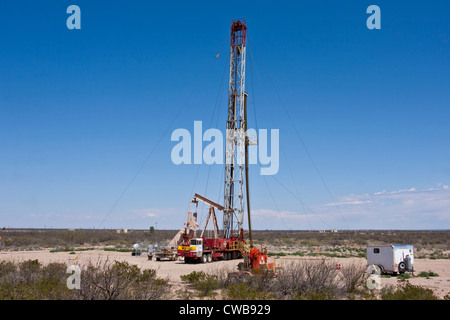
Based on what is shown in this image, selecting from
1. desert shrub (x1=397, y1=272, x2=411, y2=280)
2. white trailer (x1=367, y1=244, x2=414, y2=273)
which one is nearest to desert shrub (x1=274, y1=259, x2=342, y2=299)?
desert shrub (x1=397, y1=272, x2=411, y2=280)

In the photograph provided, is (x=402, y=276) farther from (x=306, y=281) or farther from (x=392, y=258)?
(x=306, y=281)

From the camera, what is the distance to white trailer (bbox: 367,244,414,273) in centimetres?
2297

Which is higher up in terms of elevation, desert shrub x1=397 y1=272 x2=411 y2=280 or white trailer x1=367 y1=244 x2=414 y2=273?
white trailer x1=367 y1=244 x2=414 y2=273

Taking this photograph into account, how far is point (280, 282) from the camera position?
1430cm

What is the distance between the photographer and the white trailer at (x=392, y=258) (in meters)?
23.0

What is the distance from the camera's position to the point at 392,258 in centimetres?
2298

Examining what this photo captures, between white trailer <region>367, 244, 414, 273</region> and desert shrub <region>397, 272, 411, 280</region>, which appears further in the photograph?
white trailer <region>367, 244, 414, 273</region>

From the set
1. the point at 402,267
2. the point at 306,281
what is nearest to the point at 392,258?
the point at 402,267

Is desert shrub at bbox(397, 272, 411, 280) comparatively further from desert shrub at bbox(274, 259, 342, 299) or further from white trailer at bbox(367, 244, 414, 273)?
desert shrub at bbox(274, 259, 342, 299)
